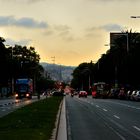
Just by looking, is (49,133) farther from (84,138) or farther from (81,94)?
(81,94)

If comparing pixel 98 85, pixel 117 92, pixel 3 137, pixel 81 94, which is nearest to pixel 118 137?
pixel 3 137

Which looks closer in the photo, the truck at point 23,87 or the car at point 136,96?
the car at point 136,96

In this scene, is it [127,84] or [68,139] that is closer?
[68,139]

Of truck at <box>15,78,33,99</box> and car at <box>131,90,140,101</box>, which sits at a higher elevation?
truck at <box>15,78,33,99</box>

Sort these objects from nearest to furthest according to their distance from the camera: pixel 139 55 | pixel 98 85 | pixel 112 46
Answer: pixel 139 55
pixel 98 85
pixel 112 46

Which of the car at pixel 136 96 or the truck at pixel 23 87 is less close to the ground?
the truck at pixel 23 87

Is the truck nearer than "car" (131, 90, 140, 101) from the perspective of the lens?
No

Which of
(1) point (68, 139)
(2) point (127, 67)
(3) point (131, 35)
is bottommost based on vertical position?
(1) point (68, 139)

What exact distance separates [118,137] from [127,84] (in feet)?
300

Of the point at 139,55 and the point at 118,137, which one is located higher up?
the point at 139,55

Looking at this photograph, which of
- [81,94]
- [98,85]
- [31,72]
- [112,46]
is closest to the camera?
→ [98,85]

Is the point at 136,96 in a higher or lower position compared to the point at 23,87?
lower

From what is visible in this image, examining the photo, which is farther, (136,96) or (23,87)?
(23,87)

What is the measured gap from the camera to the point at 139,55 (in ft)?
315
